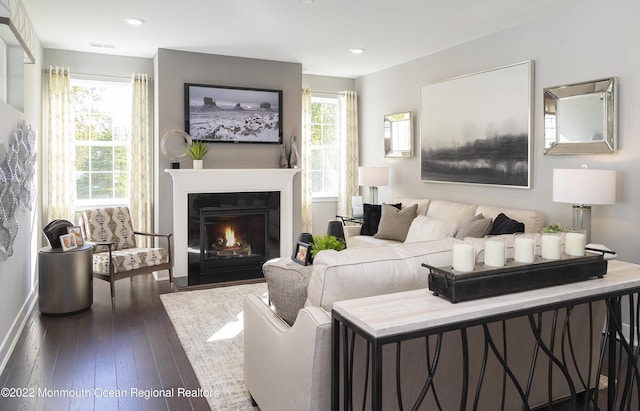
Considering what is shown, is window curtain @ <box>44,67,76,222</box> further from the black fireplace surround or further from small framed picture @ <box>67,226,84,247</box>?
the black fireplace surround

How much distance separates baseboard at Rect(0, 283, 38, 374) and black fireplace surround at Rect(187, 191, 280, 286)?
156 centimetres

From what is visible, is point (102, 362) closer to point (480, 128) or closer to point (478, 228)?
point (478, 228)

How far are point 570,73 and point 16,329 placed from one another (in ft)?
16.1

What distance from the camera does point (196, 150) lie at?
17.9ft

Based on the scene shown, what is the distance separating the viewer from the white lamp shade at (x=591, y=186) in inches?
134

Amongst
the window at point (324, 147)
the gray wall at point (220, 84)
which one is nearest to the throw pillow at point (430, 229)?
the gray wall at point (220, 84)

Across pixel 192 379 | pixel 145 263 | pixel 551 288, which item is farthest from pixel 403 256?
Answer: pixel 145 263

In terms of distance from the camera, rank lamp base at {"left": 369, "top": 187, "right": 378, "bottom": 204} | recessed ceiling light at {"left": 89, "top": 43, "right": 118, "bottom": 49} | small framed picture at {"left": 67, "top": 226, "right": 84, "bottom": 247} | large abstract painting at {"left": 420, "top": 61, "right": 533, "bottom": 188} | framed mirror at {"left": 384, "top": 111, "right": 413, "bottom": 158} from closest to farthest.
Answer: small framed picture at {"left": 67, "top": 226, "right": 84, "bottom": 247} → large abstract painting at {"left": 420, "top": 61, "right": 533, "bottom": 188} → recessed ceiling light at {"left": 89, "top": 43, "right": 118, "bottom": 49} → framed mirror at {"left": 384, "top": 111, "right": 413, "bottom": 158} → lamp base at {"left": 369, "top": 187, "right": 378, "bottom": 204}

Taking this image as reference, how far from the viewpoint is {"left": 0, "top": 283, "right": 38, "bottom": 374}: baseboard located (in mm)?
3165

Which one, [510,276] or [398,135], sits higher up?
[398,135]

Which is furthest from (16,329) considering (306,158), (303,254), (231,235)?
(306,158)

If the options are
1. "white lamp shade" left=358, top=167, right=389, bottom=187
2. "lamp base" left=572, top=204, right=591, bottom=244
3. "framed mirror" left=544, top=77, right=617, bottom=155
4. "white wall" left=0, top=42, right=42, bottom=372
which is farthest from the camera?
"white lamp shade" left=358, top=167, right=389, bottom=187

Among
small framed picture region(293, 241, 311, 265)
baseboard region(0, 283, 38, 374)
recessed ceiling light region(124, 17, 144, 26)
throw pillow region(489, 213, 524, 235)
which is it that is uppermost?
recessed ceiling light region(124, 17, 144, 26)

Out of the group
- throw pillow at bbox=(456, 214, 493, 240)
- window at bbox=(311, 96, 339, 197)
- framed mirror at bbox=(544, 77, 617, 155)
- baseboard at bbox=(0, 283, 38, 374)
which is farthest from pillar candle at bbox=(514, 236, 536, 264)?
window at bbox=(311, 96, 339, 197)
